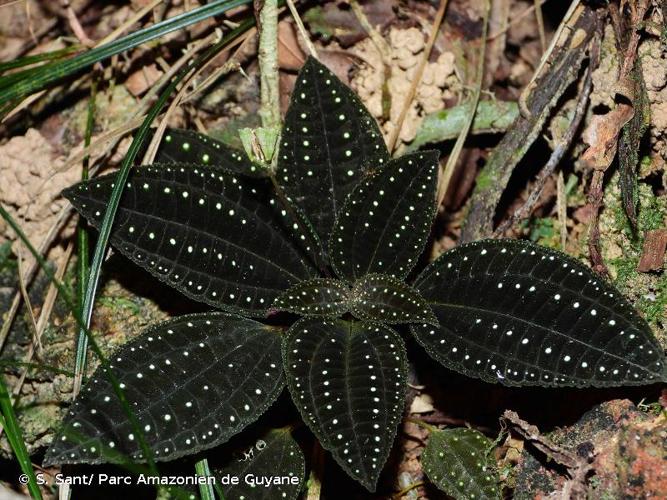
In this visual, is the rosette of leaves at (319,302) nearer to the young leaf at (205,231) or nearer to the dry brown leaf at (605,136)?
the young leaf at (205,231)

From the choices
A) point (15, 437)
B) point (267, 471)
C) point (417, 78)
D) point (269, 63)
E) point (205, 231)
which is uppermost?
point (269, 63)

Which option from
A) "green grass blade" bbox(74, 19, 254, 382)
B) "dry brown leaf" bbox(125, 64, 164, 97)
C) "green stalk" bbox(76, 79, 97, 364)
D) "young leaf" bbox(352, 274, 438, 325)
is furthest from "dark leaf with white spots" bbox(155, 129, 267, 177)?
"young leaf" bbox(352, 274, 438, 325)

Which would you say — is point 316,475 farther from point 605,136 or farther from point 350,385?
point 605,136

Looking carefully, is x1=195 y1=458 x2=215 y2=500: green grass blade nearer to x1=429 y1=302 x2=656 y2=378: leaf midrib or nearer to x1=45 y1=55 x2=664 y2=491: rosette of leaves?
x1=45 y1=55 x2=664 y2=491: rosette of leaves

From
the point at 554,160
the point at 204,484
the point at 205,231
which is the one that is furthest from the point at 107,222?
the point at 554,160

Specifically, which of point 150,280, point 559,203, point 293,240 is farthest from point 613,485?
point 150,280

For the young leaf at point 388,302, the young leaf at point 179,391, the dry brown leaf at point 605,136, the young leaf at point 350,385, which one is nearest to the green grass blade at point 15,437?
the young leaf at point 179,391
